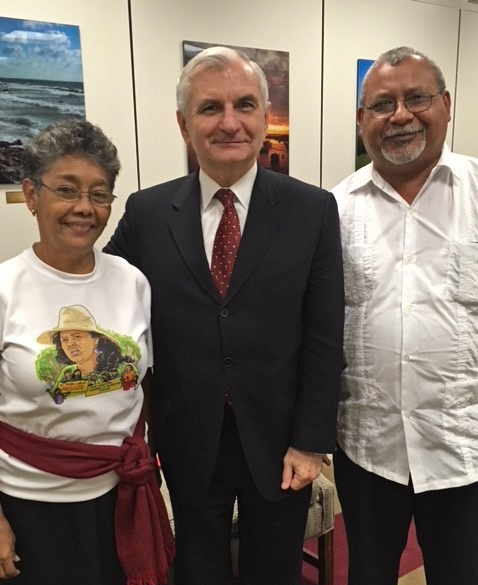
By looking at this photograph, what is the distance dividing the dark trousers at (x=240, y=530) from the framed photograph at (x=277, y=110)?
235 centimetres

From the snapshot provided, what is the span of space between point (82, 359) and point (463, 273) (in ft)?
3.19

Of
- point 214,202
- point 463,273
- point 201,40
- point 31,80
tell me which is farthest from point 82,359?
point 201,40

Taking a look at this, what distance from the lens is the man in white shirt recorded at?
153 centimetres

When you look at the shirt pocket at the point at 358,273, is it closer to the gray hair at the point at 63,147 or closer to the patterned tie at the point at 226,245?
the patterned tie at the point at 226,245

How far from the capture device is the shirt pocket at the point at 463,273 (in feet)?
4.97

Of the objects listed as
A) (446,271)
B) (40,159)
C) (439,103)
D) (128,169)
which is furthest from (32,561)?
(128,169)

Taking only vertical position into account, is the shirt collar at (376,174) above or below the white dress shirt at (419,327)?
above

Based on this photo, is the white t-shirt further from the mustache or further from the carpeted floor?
the carpeted floor

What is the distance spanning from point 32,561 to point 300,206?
106 centimetres

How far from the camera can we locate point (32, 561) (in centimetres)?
133

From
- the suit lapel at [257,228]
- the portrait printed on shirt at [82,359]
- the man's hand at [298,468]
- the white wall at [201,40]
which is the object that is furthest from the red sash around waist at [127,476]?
the white wall at [201,40]

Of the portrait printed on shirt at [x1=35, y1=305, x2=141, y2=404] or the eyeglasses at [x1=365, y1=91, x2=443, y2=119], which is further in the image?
the eyeglasses at [x1=365, y1=91, x2=443, y2=119]

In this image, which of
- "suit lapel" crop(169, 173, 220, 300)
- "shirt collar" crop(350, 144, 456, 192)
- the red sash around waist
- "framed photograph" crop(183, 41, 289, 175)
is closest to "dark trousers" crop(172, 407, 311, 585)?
the red sash around waist

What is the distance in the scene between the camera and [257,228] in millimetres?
1500
